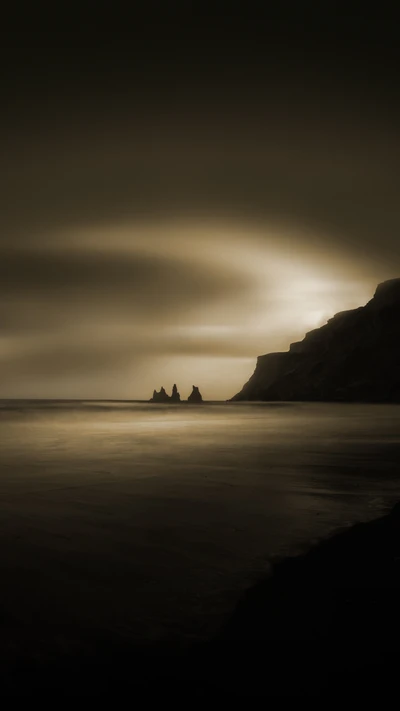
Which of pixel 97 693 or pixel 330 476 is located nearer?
pixel 97 693

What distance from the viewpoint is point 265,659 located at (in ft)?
14.4

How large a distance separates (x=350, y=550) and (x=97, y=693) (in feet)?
15.4

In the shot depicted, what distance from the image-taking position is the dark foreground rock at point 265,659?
3947 millimetres

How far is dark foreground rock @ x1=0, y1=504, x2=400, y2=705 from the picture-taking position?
3.95m

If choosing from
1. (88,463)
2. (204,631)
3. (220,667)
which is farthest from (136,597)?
(88,463)

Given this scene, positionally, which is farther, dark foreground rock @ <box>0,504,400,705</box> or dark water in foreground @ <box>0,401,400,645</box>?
dark water in foreground @ <box>0,401,400,645</box>

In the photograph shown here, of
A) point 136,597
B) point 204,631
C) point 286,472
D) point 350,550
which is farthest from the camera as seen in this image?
point 286,472

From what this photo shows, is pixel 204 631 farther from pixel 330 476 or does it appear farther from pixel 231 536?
pixel 330 476

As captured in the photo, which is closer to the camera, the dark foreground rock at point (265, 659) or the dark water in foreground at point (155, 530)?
the dark foreground rock at point (265, 659)

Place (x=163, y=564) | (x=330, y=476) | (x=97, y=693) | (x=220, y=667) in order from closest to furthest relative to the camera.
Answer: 1. (x=97, y=693)
2. (x=220, y=667)
3. (x=163, y=564)
4. (x=330, y=476)

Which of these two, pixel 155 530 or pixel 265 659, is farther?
pixel 155 530

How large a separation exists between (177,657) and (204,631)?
1.87 ft

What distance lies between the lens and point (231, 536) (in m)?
8.62

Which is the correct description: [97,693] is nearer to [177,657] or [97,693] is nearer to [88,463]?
[177,657]
